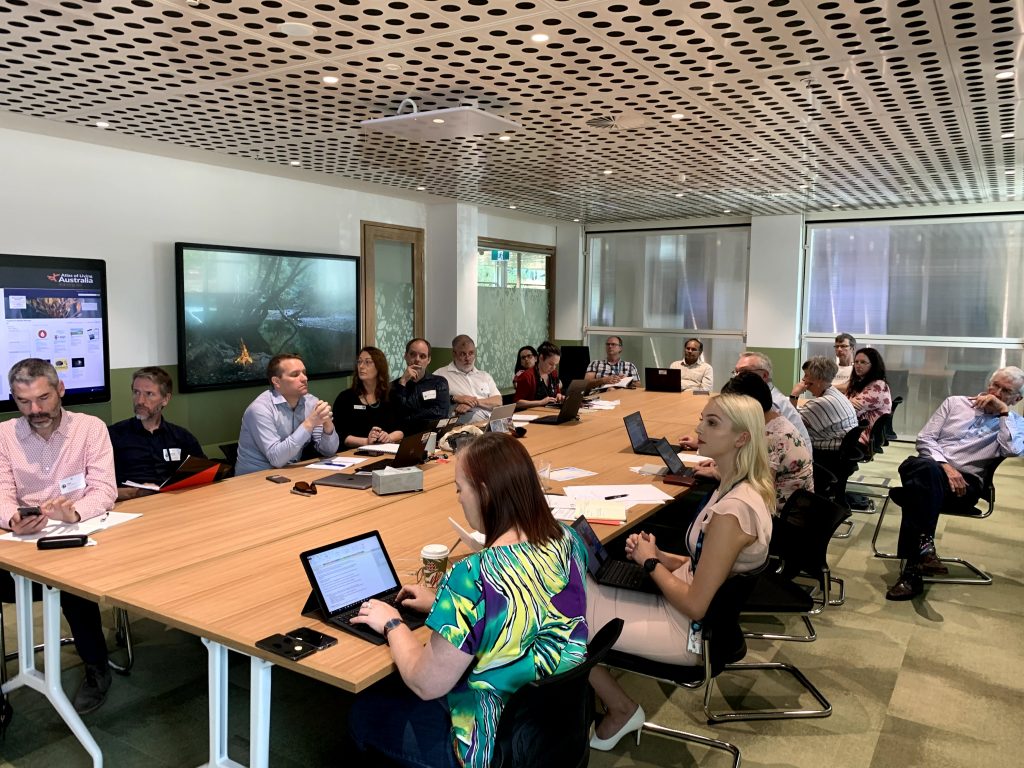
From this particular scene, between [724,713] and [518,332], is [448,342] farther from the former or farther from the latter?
→ [724,713]

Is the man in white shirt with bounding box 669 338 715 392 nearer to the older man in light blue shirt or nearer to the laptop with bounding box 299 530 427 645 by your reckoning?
the older man in light blue shirt

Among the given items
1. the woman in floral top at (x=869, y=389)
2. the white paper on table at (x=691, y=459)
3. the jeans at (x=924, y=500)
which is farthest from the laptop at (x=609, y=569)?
the woman in floral top at (x=869, y=389)

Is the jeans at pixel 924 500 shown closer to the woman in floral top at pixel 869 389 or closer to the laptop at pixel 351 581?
the woman in floral top at pixel 869 389

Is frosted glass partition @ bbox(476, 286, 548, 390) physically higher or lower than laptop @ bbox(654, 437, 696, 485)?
higher

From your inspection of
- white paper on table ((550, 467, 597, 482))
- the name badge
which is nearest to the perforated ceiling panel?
the name badge

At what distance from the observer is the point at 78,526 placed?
297cm

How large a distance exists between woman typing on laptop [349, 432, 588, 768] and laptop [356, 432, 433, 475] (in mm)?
1904

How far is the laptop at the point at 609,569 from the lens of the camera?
286 centimetres

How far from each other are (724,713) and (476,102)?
3454 mm

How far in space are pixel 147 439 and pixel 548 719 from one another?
2.83 meters

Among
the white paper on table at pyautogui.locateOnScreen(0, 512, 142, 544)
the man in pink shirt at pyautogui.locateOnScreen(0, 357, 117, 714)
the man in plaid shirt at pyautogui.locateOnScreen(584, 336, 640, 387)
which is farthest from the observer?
the man in plaid shirt at pyautogui.locateOnScreen(584, 336, 640, 387)

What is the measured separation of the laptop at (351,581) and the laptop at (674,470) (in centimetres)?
202

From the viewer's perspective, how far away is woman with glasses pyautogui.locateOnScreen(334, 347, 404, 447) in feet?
17.5

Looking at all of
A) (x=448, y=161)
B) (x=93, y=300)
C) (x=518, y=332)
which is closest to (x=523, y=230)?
(x=518, y=332)
